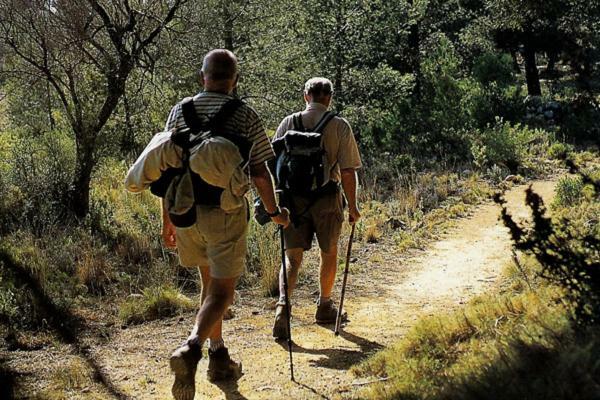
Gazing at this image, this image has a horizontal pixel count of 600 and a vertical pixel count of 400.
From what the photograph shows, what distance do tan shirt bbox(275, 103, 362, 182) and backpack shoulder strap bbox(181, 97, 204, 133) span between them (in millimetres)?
1498

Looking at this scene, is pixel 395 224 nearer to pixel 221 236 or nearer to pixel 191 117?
pixel 221 236

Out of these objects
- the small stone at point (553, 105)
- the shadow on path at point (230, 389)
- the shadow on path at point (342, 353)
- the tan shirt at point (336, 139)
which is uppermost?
the tan shirt at point (336, 139)

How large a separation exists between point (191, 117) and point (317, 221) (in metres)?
1.81

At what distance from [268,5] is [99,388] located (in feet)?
33.6

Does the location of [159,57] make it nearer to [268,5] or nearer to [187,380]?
[268,5]

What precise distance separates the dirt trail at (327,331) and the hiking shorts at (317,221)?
799mm

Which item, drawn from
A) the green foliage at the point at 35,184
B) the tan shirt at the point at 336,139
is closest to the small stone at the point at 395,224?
the green foliage at the point at 35,184

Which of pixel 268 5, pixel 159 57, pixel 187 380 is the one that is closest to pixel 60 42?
pixel 159 57

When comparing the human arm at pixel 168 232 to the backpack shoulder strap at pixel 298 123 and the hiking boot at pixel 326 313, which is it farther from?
the hiking boot at pixel 326 313

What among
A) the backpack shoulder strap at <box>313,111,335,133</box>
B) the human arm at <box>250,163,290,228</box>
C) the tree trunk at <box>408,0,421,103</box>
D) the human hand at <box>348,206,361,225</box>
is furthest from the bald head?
the tree trunk at <box>408,0,421,103</box>

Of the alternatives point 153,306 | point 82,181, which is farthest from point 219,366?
point 82,181

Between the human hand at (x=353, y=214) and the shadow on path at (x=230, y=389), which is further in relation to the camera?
the human hand at (x=353, y=214)

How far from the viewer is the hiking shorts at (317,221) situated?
5902 millimetres

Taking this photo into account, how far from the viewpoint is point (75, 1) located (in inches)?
370
